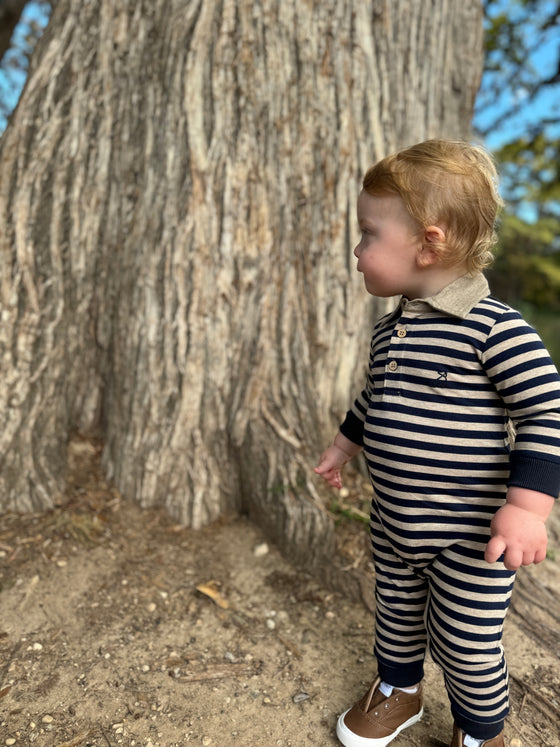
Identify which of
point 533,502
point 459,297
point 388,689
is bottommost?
point 388,689

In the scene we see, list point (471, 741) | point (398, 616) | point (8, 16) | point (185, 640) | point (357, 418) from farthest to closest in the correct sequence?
point (8, 16) → point (185, 640) → point (357, 418) → point (398, 616) → point (471, 741)

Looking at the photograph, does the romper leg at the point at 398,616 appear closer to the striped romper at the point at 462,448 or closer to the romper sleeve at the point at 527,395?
the striped romper at the point at 462,448

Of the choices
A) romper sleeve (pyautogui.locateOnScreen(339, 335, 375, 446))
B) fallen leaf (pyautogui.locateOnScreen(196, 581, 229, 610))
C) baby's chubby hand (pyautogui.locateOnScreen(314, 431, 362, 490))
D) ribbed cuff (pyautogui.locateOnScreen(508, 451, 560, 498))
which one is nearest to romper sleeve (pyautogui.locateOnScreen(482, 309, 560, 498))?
ribbed cuff (pyautogui.locateOnScreen(508, 451, 560, 498))

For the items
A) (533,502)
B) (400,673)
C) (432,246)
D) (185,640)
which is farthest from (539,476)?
(185,640)

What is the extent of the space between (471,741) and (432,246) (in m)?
1.45

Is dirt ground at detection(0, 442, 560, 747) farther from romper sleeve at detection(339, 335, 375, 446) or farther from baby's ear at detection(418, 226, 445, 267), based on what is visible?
baby's ear at detection(418, 226, 445, 267)

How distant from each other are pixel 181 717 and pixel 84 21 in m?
3.06

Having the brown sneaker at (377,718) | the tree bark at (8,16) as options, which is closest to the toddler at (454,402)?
the brown sneaker at (377,718)

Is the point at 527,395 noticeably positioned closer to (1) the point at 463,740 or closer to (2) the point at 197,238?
(1) the point at 463,740

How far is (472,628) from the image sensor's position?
62.7 inches

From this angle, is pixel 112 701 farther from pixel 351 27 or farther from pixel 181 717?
pixel 351 27

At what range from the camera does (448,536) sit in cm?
161

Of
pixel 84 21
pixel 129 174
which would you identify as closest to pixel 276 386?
pixel 129 174

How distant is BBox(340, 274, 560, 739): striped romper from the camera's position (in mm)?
1501
